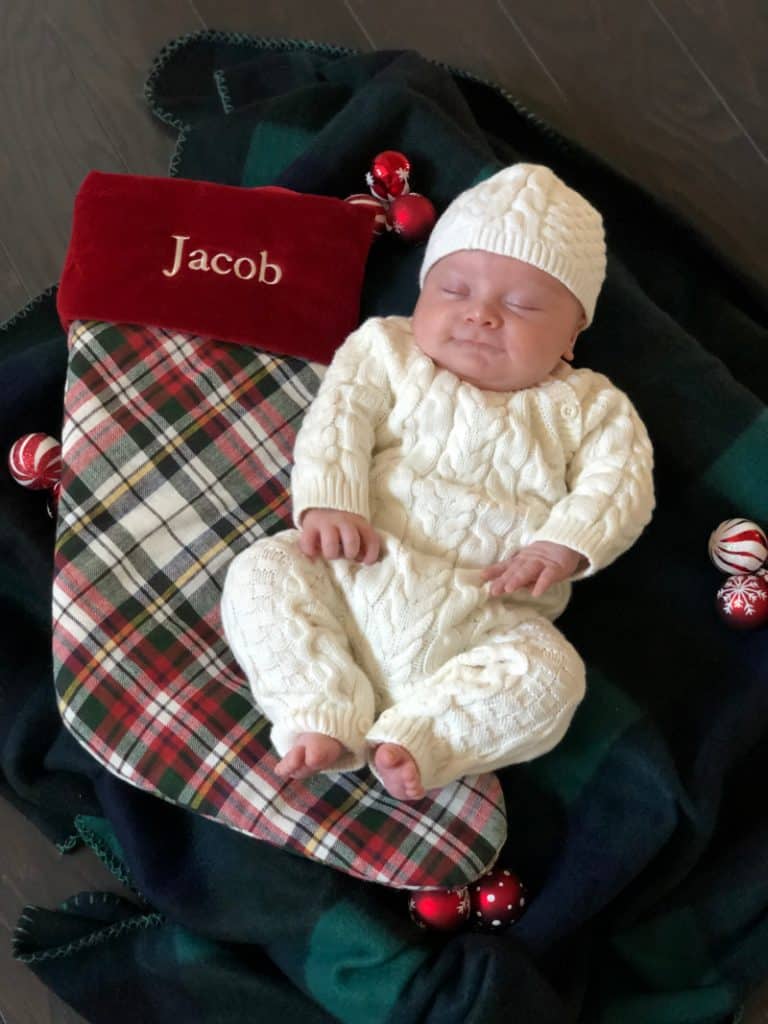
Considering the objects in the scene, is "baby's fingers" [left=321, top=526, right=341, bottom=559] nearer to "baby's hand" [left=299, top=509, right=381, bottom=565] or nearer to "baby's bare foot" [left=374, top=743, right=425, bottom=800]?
"baby's hand" [left=299, top=509, right=381, bottom=565]

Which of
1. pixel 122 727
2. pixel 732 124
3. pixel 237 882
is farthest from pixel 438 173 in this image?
pixel 237 882

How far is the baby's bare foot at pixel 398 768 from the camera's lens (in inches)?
40.0

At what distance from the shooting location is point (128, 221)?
1288 mm

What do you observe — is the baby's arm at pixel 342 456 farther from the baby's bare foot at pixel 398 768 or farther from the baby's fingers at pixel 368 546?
the baby's bare foot at pixel 398 768

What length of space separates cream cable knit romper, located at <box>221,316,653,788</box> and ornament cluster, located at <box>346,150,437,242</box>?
0.19 m

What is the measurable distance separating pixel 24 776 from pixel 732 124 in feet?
4.78

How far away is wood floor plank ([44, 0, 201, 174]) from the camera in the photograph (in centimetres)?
162

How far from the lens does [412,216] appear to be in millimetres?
1363

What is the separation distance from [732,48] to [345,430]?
109 centimetres

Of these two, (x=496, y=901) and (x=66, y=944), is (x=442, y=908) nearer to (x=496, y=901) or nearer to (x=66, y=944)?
(x=496, y=901)

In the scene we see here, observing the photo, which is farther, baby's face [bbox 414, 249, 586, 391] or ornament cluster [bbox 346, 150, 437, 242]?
ornament cluster [bbox 346, 150, 437, 242]

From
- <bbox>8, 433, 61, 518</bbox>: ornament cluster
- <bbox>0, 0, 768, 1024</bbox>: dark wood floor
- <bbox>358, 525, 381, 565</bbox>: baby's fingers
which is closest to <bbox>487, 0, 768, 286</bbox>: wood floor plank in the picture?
<bbox>0, 0, 768, 1024</bbox>: dark wood floor

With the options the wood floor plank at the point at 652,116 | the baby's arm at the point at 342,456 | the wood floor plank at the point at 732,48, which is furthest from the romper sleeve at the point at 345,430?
the wood floor plank at the point at 732,48

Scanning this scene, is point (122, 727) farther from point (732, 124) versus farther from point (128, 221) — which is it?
point (732, 124)
